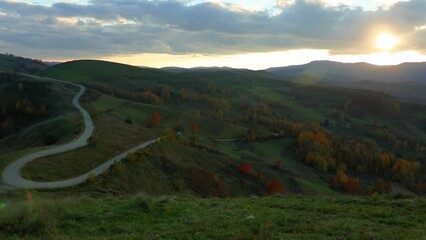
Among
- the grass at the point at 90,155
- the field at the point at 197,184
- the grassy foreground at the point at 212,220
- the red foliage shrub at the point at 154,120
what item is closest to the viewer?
the grassy foreground at the point at 212,220

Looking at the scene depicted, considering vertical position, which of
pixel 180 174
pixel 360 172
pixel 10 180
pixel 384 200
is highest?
pixel 384 200

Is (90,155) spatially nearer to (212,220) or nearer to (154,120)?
(212,220)

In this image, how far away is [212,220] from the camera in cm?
1684

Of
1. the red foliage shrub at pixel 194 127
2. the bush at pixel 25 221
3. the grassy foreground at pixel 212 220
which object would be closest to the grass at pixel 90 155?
the grassy foreground at pixel 212 220

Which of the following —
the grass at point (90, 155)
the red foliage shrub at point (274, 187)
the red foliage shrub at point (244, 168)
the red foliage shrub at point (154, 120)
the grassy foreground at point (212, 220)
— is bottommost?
the red foliage shrub at point (274, 187)

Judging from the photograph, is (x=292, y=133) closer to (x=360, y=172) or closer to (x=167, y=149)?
(x=360, y=172)

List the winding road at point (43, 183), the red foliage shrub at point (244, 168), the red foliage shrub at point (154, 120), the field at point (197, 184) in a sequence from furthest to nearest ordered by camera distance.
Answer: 1. the red foliage shrub at point (154, 120)
2. the red foliage shrub at point (244, 168)
3. the winding road at point (43, 183)
4. the field at point (197, 184)

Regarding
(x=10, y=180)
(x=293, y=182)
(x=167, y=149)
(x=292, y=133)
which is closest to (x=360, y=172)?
(x=292, y=133)

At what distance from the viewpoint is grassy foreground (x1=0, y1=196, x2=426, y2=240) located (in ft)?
47.4

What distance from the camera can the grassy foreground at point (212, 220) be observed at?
14.4 meters

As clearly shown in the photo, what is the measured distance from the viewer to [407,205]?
770 inches

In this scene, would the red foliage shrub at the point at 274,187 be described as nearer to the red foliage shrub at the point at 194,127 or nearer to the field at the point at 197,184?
the field at the point at 197,184

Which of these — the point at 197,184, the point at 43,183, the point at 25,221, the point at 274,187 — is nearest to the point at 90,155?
the point at 43,183

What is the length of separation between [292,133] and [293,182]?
6852cm
